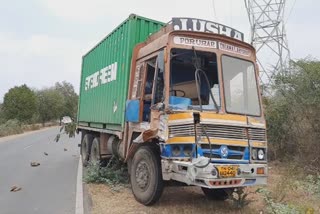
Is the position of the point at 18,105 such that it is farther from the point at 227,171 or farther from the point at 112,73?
the point at 227,171

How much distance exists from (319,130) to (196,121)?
17.8 feet

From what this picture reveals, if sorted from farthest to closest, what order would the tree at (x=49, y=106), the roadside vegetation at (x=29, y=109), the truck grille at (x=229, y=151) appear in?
the tree at (x=49, y=106)
the roadside vegetation at (x=29, y=109)
the truck grille at (x=229, y=151)

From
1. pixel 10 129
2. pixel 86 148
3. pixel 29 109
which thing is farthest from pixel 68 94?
pixel 86 148

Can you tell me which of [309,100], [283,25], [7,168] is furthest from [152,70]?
[283,25]

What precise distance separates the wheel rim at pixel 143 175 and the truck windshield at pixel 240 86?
188 cm

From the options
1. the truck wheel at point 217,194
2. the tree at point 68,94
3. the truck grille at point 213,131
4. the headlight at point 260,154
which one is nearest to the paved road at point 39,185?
the truck grille at point 213,131

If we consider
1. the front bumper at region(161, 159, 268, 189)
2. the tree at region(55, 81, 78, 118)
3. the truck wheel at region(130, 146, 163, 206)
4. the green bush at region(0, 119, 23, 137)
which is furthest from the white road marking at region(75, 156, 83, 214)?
the tree at region(55, 81, 78, 118)

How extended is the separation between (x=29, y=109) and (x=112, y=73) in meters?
42.3

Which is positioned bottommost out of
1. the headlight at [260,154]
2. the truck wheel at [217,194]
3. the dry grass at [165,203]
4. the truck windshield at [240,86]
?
the dry grass at [165,203]

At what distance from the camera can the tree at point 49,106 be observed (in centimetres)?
6196

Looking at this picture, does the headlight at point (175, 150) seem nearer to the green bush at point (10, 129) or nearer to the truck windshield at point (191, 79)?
the truck windshield at point (191, 79)

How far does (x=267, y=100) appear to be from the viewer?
1212cm

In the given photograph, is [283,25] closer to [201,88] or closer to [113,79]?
[113,79]

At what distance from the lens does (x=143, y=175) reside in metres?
7.14
